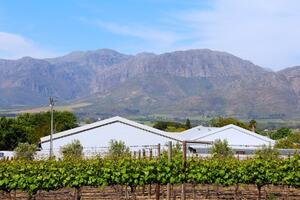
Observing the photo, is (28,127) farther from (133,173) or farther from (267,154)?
(133,173)

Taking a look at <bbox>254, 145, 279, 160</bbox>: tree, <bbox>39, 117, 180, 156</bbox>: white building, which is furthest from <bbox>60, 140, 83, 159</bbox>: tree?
<bbox>254, 145, 279, 160</bbox>: tree

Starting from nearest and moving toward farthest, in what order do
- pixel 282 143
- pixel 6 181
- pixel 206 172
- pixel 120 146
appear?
1. pixel 6 181
2. pixel 206 172
3. pixel 120 146
4. pixel 282 143

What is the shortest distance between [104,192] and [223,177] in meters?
8.06

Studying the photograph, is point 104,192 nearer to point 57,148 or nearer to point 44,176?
point 44,176

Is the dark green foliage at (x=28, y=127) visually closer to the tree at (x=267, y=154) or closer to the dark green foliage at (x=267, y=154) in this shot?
the tree at (x=267, y=154)

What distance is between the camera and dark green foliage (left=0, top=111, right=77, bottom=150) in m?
68.9

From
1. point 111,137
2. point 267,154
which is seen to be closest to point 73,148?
point 111,137

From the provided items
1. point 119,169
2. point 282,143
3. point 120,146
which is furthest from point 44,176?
point 282,143

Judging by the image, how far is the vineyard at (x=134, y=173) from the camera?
20.4 meters

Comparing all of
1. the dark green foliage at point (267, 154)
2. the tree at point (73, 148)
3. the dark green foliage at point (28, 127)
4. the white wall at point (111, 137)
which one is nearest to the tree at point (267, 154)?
the dark green foliage at point (267, 154)

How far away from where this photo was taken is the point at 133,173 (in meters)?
20.7

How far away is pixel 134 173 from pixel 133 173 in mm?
43

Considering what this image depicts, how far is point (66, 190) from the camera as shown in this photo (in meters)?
28.3

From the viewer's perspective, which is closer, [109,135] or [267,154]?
[267,154]
